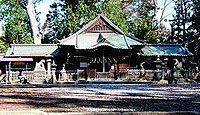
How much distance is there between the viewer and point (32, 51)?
49094 millimetres

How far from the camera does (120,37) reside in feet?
150

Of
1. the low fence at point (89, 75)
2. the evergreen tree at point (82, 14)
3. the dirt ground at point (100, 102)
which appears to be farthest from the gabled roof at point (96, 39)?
the dirt ground at point (100, 102)

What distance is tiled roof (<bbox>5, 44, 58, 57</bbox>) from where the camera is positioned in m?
47.8

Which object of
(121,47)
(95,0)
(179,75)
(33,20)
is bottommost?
(179,75)

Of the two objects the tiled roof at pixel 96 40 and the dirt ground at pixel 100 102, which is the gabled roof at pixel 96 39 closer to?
the tiled roof at pixel 96 40

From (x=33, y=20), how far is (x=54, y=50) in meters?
4.50

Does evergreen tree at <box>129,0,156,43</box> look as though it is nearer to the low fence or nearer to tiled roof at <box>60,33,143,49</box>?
tiled roof at <box>60,33,143,49</box>

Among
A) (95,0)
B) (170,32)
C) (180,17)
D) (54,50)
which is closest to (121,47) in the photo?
(54,50)

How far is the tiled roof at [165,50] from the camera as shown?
47000 mm

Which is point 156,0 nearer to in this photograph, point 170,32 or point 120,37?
point 170,32

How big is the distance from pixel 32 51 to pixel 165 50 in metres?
16.3

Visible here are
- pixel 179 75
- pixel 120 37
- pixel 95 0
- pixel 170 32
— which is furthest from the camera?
pixel 170 32

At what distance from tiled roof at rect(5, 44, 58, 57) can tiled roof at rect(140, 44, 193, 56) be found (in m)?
11.0

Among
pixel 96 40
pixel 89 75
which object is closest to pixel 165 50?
pixel 96 40
